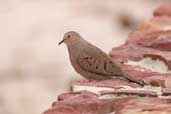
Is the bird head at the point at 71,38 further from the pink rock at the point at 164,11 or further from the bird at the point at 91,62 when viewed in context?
the pink rock at the point at 164,11

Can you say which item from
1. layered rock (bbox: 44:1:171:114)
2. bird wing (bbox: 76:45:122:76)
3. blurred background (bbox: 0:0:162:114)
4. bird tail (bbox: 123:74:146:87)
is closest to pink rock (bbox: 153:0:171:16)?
layered rock (bbox: 44:1:171:114)

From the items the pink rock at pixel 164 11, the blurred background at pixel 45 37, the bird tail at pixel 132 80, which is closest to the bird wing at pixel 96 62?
the bird tail at pixel 132 80

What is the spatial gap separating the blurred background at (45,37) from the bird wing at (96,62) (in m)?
2.60

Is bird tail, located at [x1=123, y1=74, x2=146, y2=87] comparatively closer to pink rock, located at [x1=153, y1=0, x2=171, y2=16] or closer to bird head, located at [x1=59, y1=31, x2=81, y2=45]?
bird head, located at [x1=59, y1=31, x2=81, y2=45]

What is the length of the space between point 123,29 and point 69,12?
→ 0.70 metres

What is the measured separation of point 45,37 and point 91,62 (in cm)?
446

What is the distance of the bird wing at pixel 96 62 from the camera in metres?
5.41

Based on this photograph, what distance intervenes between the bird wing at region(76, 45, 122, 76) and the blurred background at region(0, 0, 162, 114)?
8.53 feet

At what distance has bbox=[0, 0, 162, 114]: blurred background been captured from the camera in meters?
9.02

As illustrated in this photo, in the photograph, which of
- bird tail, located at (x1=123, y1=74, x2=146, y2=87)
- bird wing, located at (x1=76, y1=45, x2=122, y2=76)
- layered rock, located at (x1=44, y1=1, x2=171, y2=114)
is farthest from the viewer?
bird wing, located at (x1=76, y1=45, x2=122, y2=76)

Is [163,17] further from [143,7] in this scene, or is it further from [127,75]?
[143,7]

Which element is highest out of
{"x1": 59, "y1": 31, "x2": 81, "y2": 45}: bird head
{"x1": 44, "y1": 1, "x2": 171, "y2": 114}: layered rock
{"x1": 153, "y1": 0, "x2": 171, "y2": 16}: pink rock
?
{"x1": 153, "y1": 0, "x2": 171, "y2": 16}: pink rock

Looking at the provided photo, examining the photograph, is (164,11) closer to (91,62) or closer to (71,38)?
(71,38)

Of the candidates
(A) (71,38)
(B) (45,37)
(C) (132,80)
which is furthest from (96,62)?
(B) (45,37)
